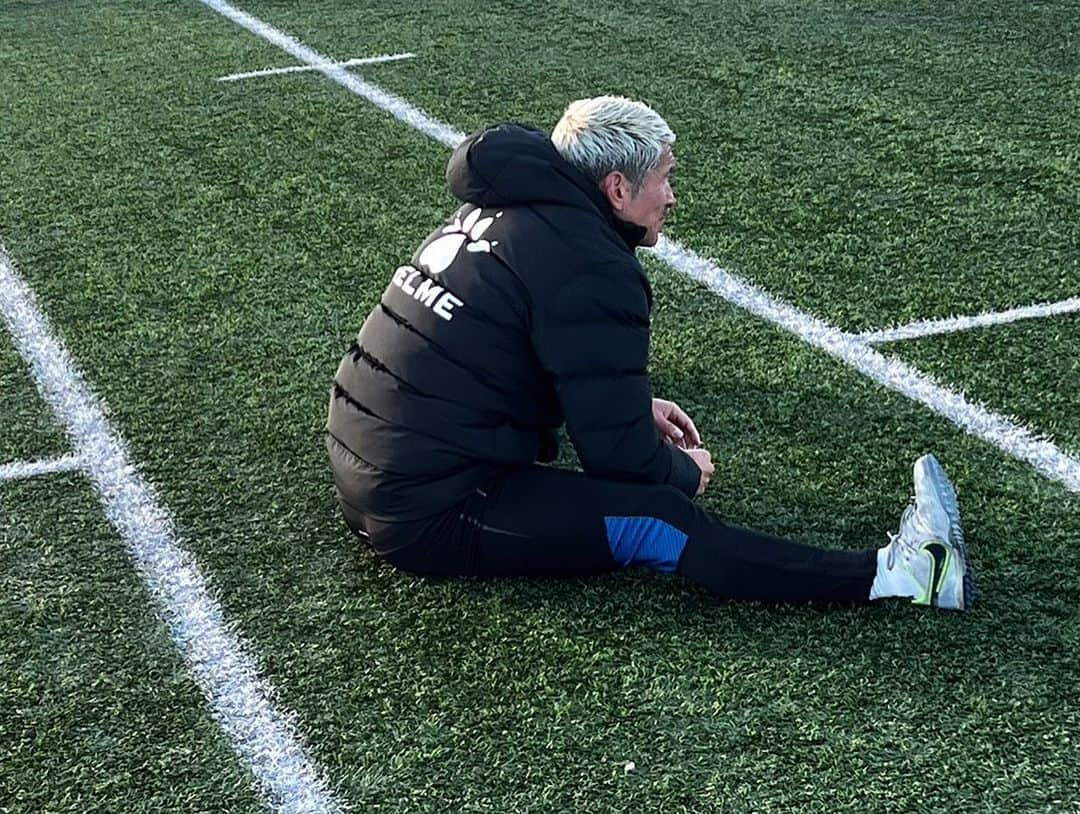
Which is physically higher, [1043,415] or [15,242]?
[1043,415]

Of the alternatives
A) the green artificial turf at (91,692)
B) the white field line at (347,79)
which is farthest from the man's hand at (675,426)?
the white field line at (347,79)

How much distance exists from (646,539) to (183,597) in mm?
1157

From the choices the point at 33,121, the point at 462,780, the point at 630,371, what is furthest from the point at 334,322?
the point at 33,121

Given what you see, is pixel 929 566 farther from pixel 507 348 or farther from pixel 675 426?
pixel 507 348

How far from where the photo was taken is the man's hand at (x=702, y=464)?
411 centimetres

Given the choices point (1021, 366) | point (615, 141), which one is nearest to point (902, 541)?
point (615, 141)

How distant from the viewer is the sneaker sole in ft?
12.3

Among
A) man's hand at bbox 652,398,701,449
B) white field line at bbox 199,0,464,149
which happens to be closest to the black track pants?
man's hand at bbox 652,398,701,449

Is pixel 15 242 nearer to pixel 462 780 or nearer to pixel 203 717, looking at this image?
pixel 203 717

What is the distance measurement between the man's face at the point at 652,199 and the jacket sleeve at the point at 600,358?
19 cm

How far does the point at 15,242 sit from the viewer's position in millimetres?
6578

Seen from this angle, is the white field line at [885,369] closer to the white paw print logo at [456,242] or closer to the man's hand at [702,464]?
the man's hand at [702,464]

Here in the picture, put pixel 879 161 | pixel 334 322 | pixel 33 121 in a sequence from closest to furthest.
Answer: pixel 334 322 → pixel 879 161 → pixel 33 121

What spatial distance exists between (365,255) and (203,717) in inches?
116
